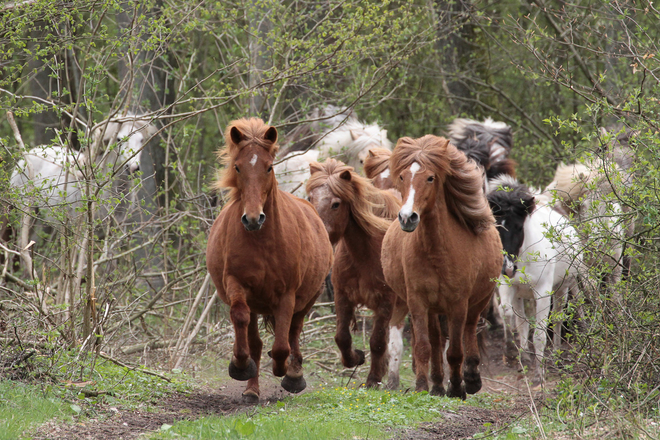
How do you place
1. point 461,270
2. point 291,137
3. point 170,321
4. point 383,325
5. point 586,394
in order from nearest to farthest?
point 586,394 < point 461,270 < point 383,325 < point 170,321 < point 291,137

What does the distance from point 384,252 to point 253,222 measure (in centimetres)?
227

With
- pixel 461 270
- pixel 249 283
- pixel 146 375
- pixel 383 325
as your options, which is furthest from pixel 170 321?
pixel 461 270

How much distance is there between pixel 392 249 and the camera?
25.3 feet

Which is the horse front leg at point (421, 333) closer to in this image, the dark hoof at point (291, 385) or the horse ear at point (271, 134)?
the dark hoof at point (291, 385)

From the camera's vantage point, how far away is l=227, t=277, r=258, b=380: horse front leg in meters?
6.32

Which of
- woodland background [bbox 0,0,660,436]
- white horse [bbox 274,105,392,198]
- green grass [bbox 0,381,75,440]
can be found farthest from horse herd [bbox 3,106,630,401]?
white horse [bbox 274,105,392,198]

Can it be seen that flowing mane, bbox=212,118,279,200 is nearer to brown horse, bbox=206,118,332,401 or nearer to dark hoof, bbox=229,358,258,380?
brown horse, bbox=206,118,332,401

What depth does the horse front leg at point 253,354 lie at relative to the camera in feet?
23.0

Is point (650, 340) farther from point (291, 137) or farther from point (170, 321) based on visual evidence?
point (291, 137)

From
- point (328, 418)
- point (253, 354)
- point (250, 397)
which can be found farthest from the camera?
point (253, 354)

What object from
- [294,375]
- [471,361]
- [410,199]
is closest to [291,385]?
[294,375]

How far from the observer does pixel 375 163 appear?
9.48 m

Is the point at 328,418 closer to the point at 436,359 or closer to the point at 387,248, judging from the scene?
the point at 436,359

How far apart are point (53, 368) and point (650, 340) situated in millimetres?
4786
